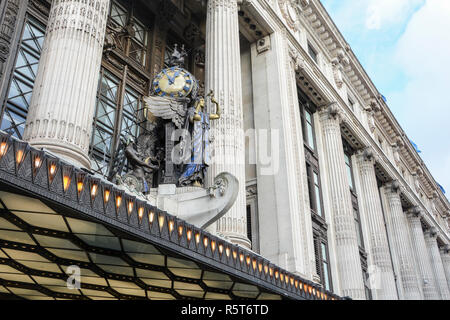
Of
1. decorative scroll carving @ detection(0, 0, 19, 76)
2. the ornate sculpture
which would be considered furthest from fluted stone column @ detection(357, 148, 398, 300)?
decorative scroll carving @ detection(0, 0, 19, 76)

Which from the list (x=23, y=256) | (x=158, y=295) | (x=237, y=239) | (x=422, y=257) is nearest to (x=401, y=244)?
(x=422, y=257)

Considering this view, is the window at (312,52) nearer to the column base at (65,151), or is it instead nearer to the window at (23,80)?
the window at (23,80)

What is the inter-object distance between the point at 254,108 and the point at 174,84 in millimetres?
6982

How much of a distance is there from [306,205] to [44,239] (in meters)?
11.9

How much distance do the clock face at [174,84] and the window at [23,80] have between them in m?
3.49

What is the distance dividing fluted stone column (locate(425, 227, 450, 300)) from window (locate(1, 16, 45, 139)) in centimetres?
3297

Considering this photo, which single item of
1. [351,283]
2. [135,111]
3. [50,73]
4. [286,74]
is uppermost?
[286,74]

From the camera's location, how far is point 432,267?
38.2 meters

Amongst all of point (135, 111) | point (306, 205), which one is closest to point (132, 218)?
point (135, 111)

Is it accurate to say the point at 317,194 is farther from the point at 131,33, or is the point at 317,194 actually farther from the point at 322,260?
the point at 131,33

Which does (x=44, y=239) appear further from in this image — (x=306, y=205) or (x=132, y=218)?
(x=306, y=205)

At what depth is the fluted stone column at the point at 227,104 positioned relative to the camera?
46.6ft

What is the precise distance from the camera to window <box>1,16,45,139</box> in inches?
501

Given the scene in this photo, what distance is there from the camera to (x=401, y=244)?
31.5 metres
